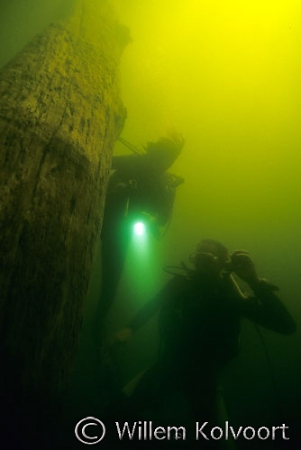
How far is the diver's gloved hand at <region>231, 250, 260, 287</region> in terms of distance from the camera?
321cm

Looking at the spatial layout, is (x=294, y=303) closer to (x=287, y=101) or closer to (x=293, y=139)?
(x=293, y=139)

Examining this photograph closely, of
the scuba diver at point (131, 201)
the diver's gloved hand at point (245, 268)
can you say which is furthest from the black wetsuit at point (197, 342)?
the scuba diver at point (131, 201)

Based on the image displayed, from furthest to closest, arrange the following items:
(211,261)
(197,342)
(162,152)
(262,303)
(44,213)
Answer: (162,152)
(211,261)
(197,342)
(262,303)
(44,213)

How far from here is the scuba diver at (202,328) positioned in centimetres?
328

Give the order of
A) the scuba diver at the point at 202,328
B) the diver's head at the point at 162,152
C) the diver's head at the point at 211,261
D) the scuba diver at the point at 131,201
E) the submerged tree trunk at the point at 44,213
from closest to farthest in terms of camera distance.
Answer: the submerged tree trunk at the point at 44,213
the scuba diver at the point at 202,328
the diver's head at the point at 211,261
the scuba diver at the point at 131,201
the diver's head at the point at 162,152

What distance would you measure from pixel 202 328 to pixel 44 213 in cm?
319

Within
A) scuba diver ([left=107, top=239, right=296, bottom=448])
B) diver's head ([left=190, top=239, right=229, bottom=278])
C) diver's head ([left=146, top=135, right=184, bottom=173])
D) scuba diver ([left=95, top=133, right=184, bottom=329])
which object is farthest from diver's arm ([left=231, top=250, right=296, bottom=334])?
diver's head ([left=146, top=135, right=184, bottom=173])

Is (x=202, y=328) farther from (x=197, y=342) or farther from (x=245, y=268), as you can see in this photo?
(x=245, y=268)

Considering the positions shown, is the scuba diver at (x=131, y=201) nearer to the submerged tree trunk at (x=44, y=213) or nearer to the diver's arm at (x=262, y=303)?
the diver's arm at (x=262, y=303)

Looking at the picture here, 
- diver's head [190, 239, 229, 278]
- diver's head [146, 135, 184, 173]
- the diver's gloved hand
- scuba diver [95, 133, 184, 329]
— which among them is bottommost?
the diver's gloved hand

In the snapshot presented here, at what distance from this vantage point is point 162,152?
5219 mm

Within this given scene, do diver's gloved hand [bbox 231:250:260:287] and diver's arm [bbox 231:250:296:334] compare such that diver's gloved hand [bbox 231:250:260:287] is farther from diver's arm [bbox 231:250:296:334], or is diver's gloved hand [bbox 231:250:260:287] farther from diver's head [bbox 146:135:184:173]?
diver's head [bbox 146:135:184:173]

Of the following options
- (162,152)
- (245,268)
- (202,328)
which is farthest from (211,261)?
(162,152)

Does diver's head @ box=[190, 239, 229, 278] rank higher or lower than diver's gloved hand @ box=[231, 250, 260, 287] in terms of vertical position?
higher
